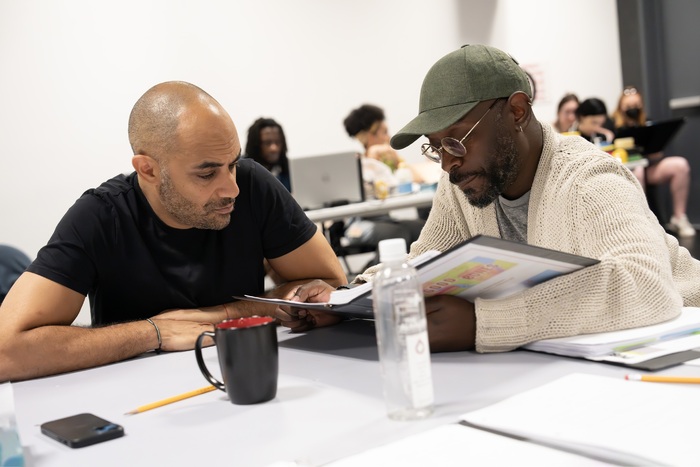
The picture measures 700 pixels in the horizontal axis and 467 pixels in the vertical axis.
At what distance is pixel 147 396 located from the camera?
118 centimetres

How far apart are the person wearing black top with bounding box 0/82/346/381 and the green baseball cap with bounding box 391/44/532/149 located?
0.46m

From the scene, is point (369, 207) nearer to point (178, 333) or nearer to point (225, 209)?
point (225, 209)

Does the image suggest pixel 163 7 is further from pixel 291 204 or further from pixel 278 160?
pixel 291 204

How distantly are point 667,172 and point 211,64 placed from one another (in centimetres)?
429

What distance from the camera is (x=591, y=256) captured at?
1.27m

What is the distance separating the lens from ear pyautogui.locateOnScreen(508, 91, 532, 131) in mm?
1505

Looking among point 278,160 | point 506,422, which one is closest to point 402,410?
point 506,422

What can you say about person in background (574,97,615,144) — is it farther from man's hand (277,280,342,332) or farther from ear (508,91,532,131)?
man's hand (277,280,342,332)

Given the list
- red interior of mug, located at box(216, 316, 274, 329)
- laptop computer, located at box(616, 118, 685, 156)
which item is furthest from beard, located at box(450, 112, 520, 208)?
laptop computer, located at box(616, 118, 685, 156)

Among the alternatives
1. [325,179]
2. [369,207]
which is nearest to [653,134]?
[369,207]

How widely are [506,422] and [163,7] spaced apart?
507 cm

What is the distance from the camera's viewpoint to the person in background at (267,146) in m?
5.14

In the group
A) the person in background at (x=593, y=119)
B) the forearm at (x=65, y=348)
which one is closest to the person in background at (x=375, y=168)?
the person in background at (x=593, y=119)

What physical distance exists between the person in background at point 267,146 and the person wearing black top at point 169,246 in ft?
10.8
